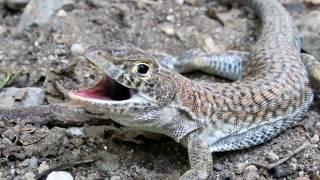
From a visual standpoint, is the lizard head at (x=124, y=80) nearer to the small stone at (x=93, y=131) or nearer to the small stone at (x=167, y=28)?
the small stone at (x=93, y=131)

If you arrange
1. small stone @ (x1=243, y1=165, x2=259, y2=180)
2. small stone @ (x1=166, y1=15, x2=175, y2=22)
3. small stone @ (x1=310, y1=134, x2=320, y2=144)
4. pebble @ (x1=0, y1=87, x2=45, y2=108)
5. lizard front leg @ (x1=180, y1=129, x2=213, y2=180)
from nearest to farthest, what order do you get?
1. lizard front leg @ (x1=180, y1=129, x2=213, y2=180)
2. small stone @ (x1=243, y1=165, x2=259, y2=180)
3. small stone @ (x1=310, y1=134, x2=320, y2=144)
4. pebble @ (x1=0, y1=87, x2=45, y2=108)
5. small stone @ (x1=166, y1=15, x2=175, y2=22)

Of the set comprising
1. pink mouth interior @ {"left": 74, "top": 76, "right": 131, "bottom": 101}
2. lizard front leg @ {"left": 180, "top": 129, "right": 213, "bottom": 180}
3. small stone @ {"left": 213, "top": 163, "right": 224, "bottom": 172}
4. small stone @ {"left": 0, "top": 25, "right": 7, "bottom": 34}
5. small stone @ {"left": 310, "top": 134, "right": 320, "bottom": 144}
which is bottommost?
small stone @ {"left": 0, "top": 25, "right": 7, "bottom": 34}

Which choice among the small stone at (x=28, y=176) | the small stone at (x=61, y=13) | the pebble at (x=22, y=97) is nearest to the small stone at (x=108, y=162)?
the small stone at (x=28, y=176)

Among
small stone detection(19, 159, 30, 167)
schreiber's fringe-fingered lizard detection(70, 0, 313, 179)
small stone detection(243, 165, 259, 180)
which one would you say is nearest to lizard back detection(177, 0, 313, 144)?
schreiber's fringe-fingered lizard detection(70, 0, 313, 179)

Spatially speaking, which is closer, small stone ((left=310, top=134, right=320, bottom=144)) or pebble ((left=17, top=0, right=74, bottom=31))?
small stone ((left=310, top=134, right=320, bottom=144))

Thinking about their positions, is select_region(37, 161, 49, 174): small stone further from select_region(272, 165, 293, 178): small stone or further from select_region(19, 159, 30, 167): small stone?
select_region(272, 165, 293, 178): small stone

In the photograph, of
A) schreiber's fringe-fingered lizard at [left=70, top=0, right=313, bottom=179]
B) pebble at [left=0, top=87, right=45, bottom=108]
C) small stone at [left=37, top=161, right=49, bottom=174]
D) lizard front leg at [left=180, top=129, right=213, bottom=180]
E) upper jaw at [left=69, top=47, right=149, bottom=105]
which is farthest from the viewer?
pebble at [left=0, top=87, right=45, bottom=108]

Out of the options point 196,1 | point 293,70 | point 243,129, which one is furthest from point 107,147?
point 196,1
